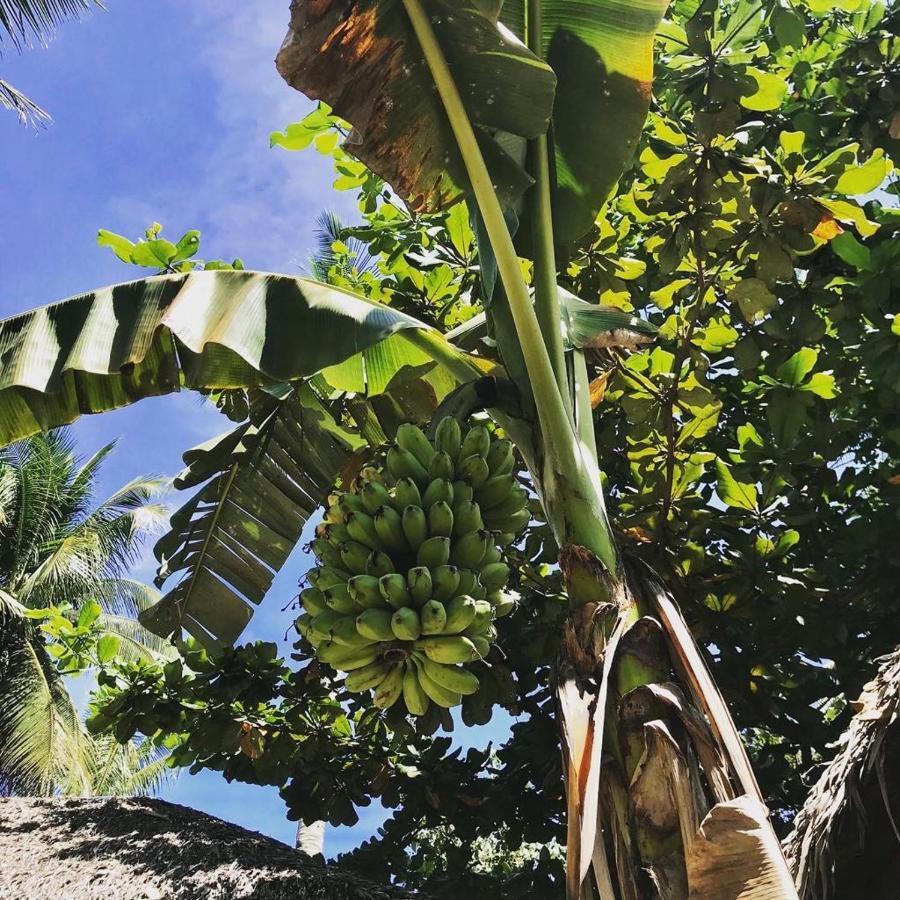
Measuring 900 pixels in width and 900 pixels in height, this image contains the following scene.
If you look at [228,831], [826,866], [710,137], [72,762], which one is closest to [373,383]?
[710,137]

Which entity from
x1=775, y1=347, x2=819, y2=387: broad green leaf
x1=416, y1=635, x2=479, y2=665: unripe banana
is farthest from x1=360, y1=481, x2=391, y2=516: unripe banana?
x1=775, y1=347, x2=819, y2=387: broad green leaf

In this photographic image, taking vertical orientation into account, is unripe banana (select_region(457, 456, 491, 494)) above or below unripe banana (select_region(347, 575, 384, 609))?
above

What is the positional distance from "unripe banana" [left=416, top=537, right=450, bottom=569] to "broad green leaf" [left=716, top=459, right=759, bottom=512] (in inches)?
65.0

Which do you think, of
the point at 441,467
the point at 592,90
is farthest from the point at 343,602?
the point at 592,90

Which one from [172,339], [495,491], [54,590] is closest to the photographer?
[495,491]

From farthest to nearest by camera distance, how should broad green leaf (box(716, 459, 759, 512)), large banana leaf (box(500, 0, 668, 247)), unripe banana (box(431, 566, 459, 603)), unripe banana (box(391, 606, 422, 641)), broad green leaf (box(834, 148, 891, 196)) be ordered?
broad green leaf (box(716, 459, 759, 512)) → broad green leaf (box(834, 148, 891, 196)) → large banana leaf (box(500, 0, 668, 247)) → unripe banana (box(431, 566, 459, 603)) → unripe banana (box(391, 606, 422, 641))

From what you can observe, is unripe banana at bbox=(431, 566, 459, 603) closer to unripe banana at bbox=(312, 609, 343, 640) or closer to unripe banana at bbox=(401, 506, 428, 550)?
unripe banana at bbox=(401, 506, 428, 550)

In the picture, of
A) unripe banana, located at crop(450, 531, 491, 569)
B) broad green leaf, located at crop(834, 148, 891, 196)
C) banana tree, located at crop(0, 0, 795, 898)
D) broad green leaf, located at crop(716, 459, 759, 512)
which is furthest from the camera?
broad green leaf, located at crop(716, 459, 759, 512)

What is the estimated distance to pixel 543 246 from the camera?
2436 mm

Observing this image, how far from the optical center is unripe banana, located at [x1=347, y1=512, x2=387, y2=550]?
190 centimetres

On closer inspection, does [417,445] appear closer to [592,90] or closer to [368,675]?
[368,675]

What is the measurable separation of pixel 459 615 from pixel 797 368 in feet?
5.70

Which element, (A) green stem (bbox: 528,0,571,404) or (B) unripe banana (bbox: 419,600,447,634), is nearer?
(B) unripe banana (bbox: 419,600,447,634)

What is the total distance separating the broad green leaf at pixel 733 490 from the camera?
10.5 feet
